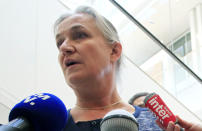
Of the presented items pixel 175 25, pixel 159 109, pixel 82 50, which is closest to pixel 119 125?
pixel 159 109

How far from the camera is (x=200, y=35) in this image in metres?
3.84

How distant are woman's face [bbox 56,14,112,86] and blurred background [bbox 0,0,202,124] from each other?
0.97 metres

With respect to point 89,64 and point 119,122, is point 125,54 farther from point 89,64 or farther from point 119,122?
point 119,122

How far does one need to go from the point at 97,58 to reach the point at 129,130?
0.41 metres

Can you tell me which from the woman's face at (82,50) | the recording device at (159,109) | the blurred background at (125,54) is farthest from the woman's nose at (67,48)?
the blurred background at (125,54)

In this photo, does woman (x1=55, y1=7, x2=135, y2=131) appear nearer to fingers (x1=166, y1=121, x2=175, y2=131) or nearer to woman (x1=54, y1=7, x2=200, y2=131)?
woman (x1=54, y1=7, x2=200, y2=131)

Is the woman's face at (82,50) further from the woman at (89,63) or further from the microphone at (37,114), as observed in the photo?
the microphone at (37,114)

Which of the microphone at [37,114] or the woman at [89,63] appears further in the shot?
the woman at [89,63]

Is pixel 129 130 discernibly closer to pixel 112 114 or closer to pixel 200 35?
pixel 112 114

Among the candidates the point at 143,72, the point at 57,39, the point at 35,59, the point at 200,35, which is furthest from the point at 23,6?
the point at 200,35

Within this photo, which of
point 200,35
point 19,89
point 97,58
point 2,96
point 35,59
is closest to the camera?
point 97,58

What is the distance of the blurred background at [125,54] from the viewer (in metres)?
2.47

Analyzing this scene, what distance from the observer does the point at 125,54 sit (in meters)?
3.01

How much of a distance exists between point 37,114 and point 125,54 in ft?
7.70
